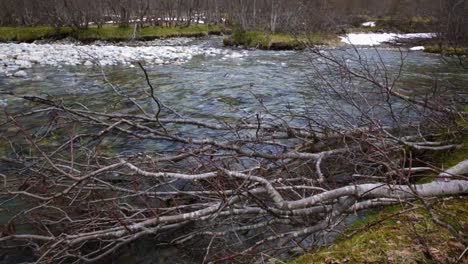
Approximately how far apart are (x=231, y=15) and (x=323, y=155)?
3422 centimetres

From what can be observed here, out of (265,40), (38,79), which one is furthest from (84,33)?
(38,79)

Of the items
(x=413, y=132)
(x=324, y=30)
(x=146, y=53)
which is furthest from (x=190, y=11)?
(x=413, y=132)

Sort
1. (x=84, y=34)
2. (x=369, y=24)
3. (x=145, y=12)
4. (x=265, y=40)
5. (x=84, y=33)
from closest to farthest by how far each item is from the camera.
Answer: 1. (x=265, y=40)
2. (x=84, y=34)
3. (x=84, y=33)
4. (x=145, y=12)
5. (x=369, y=24)

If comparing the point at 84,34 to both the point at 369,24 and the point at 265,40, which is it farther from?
the point at 369,24

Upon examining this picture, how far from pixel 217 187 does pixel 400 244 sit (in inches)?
53.6

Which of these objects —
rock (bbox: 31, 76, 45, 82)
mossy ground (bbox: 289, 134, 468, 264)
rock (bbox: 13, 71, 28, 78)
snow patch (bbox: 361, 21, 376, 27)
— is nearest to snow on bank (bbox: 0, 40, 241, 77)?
rock (bbox: 13, 71, 28, 78)

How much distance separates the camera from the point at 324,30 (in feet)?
81.1

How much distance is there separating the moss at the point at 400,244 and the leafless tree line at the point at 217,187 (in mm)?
160

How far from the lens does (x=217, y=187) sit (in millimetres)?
2775

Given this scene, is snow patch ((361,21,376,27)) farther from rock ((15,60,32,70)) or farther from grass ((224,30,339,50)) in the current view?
rock ((15,60,32,70))

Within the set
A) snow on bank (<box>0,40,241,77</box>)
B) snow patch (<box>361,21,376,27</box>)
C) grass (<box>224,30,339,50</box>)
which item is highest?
snow patch (<box>361,21,376,27</box>)

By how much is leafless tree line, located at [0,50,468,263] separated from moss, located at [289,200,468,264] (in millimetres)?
160

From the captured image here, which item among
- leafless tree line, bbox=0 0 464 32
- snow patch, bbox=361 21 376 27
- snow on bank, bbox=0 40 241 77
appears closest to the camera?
snow on bank, bbox=0 40 241 77

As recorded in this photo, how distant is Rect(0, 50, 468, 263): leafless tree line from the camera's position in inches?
99.5
